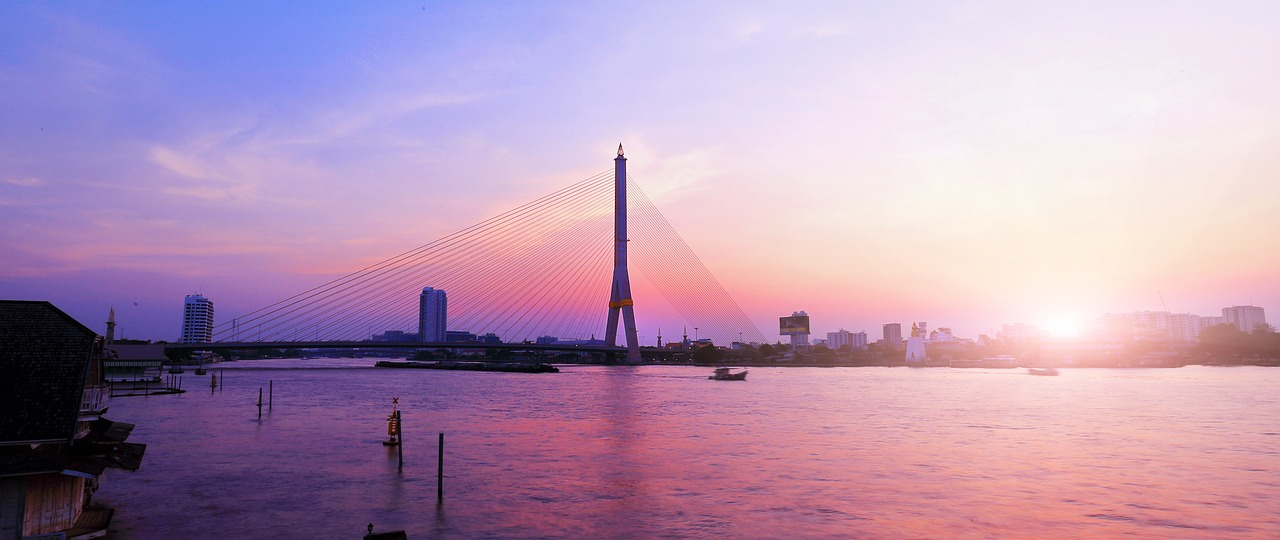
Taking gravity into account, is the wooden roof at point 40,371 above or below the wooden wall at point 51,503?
above

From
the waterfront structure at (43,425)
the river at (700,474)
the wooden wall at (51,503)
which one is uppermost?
the waterfront structure at (43,425)

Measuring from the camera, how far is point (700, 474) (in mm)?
23734

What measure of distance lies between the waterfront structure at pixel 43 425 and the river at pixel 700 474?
2921mm

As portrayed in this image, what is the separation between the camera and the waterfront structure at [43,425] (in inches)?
460

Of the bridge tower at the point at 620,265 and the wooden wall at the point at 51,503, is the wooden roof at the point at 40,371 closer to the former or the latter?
the wooden wall at the point at 51,503

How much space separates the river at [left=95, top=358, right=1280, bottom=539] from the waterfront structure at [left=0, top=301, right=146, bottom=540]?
292 cm

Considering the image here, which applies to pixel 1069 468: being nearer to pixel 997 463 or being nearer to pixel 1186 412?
pixel 997 463

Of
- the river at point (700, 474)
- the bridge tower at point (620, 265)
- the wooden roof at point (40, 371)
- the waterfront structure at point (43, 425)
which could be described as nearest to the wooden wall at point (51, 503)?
the waterfront structure at point (43, 425)

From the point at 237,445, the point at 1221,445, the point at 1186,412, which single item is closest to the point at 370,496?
the point at 237,445

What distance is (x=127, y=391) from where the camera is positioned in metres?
59.0

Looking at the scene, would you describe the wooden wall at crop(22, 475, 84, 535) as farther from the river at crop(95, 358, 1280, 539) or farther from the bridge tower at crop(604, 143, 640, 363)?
the bridge tower at crop(604, 143, 640, 363)

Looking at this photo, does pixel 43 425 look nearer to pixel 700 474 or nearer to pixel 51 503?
pixel 51 503

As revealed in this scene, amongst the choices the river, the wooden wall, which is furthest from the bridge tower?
the wooden wall

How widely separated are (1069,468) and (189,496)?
28.4 m
